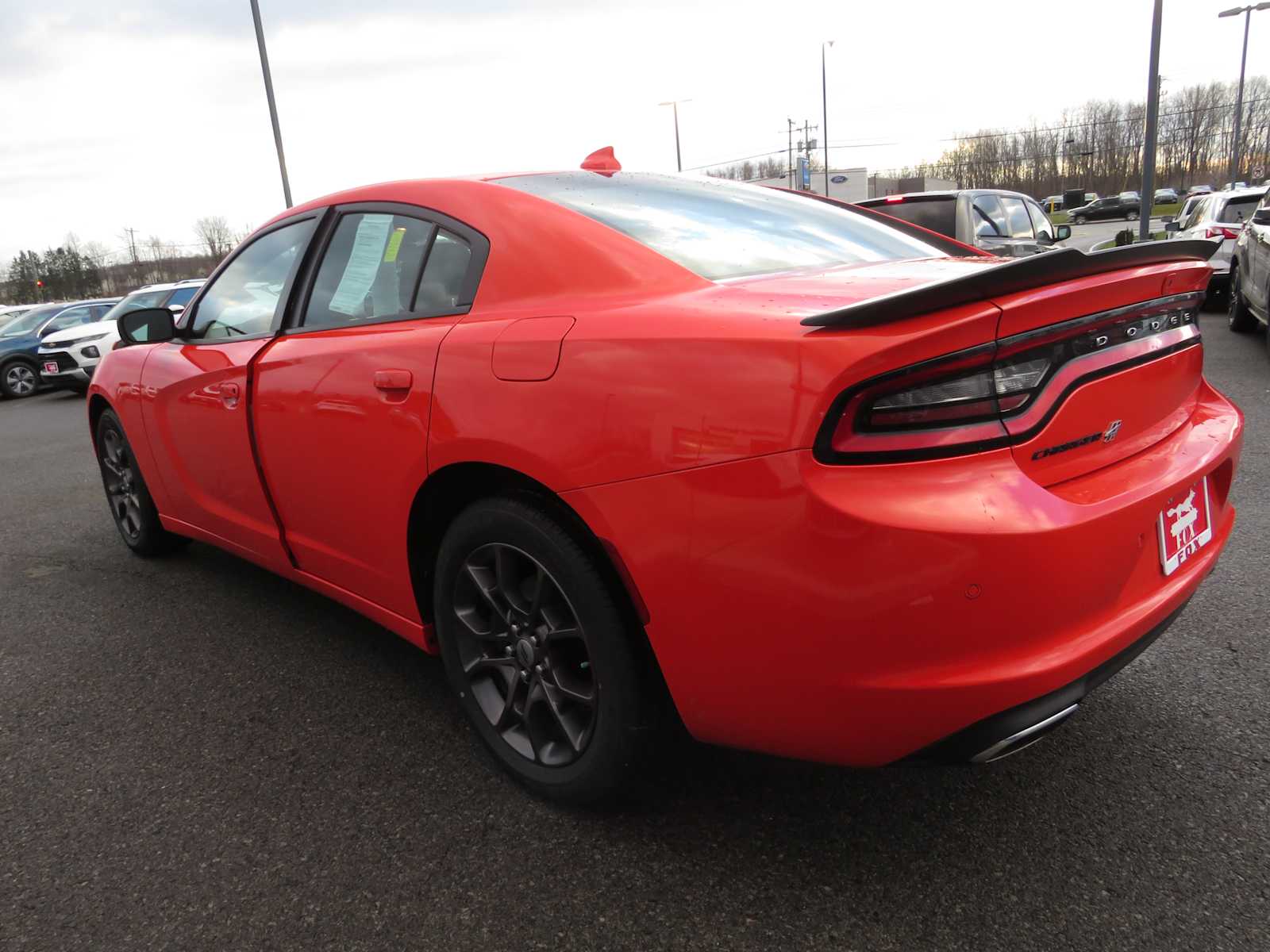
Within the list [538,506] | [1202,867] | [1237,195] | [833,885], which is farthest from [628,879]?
[1237,195]

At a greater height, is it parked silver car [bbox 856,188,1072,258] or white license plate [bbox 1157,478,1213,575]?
parked silver car [bbox 856,188,1072,258]

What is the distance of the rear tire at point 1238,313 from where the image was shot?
9.48 meters

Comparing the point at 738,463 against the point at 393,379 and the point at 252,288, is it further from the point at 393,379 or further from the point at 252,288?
the point at 252,288

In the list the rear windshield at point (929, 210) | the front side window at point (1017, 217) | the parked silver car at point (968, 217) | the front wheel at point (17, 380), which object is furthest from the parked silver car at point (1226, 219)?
the front wheel at point (17, 380)

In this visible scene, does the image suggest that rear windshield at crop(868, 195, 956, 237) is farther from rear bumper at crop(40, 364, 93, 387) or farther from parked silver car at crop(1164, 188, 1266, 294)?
rear bumper at crop(40, 364, 93, 387)

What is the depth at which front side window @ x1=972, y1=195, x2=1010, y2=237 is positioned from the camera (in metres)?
9.36

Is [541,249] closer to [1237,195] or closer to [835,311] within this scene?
[835,311]

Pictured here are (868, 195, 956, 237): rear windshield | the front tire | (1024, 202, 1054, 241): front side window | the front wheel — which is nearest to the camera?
the front tire

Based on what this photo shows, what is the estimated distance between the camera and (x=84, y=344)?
1377cm

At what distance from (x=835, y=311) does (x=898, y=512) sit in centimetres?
35

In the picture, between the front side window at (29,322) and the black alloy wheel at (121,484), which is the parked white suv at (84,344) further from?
the black alloy wheel at (121,484)

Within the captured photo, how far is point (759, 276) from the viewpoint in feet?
6.79

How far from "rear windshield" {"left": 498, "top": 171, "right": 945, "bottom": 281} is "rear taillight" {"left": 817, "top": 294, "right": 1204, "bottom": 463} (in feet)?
2.24

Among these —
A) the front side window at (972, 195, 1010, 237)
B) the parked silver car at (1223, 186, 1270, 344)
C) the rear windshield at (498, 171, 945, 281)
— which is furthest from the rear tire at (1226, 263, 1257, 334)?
the rear windshield at (498, 171, 945, 281)
